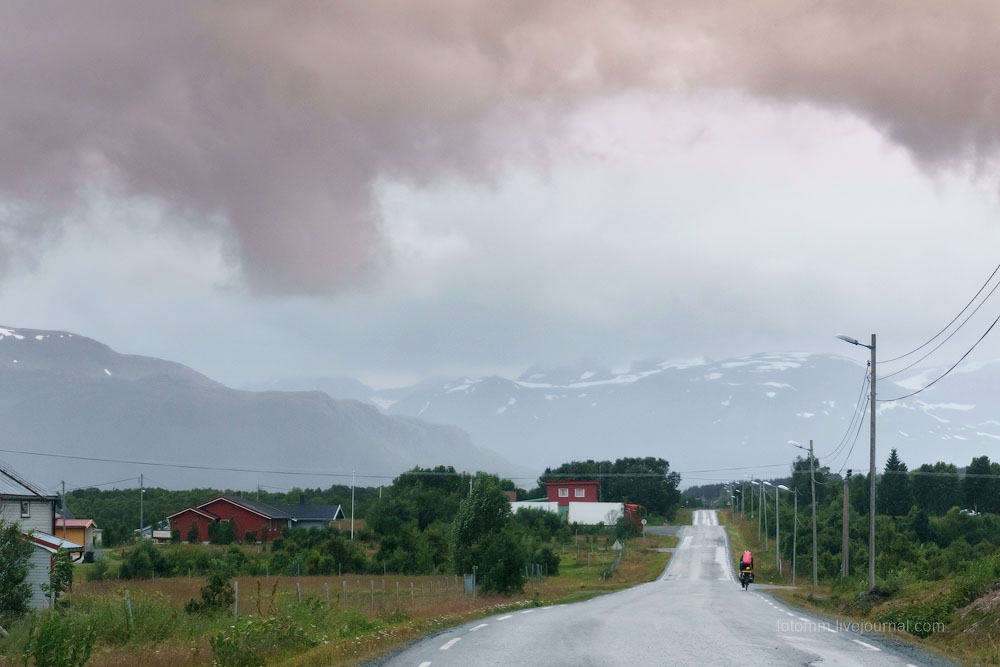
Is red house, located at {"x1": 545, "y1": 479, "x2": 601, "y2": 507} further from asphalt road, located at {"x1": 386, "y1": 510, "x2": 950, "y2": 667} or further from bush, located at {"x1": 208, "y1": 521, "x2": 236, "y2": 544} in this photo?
asphalt road, located at {"x1": 386, "y1": 510, "x2": 950, "y2": 667}

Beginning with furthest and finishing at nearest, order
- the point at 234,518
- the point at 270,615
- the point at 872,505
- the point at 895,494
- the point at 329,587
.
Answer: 1. the point at 895,494
2. the point at 234,518
3. the point at 329,587
4. the point at 872,505
5. the point at 270,615

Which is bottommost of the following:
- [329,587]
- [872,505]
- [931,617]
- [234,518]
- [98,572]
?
[98,572]

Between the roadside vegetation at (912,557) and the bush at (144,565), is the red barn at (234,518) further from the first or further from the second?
the roadside vegetation at (912,557)

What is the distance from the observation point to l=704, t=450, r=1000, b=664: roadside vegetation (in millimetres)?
24094

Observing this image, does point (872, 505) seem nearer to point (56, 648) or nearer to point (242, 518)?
point (56, 648)

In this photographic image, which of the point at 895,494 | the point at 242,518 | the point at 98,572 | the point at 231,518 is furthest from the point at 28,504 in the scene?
the point at 895,494

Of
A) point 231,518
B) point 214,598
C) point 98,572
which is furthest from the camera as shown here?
point 231,518

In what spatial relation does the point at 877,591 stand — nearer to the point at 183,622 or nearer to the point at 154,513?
the point at 183,622

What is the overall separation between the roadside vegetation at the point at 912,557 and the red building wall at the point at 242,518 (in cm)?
5294

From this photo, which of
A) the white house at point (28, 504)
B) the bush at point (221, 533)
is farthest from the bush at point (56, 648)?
the bush at point (221, 533)

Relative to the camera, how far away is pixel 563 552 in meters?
106

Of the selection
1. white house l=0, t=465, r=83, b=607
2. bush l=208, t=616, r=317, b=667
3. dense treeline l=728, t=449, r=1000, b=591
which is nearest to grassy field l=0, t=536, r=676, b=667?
bush l=208, t=616, r=317, b=667

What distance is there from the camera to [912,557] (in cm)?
6209

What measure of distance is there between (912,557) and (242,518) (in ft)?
246
